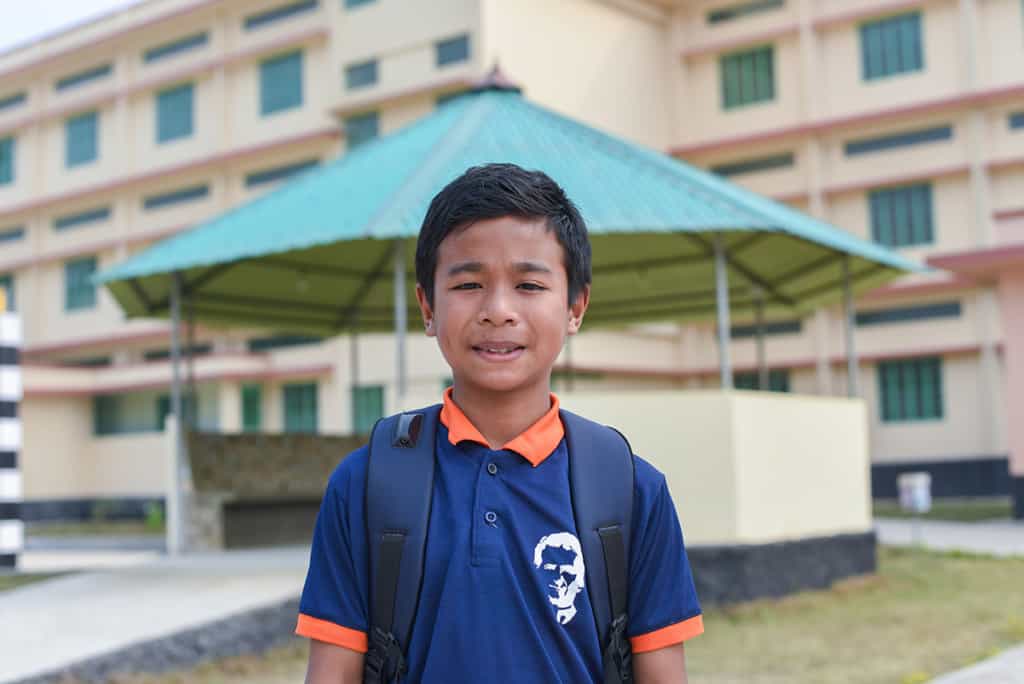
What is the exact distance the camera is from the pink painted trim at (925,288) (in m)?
26.9

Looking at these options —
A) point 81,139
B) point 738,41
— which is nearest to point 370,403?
point 738,41

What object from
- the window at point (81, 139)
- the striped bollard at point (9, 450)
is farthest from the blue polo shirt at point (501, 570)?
the window at point (81, 139)

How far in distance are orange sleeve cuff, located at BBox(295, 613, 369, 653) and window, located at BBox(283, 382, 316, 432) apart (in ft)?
94.0

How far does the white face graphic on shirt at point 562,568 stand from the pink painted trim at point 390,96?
24.6 metres

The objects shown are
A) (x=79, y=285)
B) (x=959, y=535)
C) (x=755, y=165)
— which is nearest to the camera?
(x=959, y=535)

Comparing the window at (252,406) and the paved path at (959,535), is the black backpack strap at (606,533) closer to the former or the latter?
the paved path at (959,535)

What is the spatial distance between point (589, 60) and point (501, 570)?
1068 inches

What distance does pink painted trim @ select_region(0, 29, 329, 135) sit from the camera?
31.0 meters

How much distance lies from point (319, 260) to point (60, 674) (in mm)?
7560

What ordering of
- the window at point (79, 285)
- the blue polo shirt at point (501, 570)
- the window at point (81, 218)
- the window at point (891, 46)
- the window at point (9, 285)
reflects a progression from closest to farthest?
the blue polo shirt at point (501, 570) < the window at point (891, 46) < the window at point (79, 285) < the window at point (81, 218) < the window at point (9, 285)

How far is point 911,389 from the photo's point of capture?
1110 inches

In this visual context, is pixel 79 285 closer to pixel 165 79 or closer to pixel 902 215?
pixel 165 79

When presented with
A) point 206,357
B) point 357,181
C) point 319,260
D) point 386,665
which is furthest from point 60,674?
point 206,357

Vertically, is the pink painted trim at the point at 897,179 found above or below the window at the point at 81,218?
below
